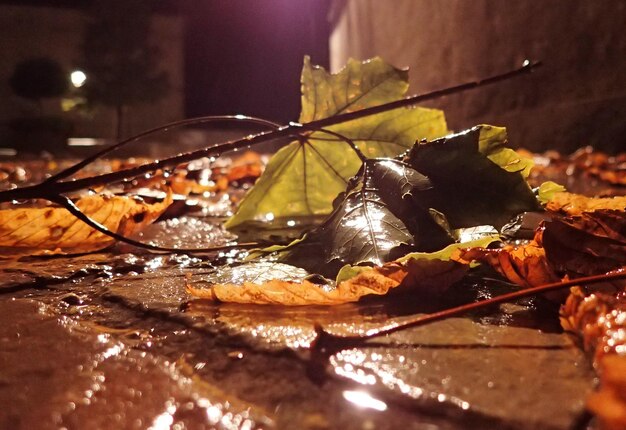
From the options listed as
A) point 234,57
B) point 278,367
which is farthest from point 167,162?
point 234,57

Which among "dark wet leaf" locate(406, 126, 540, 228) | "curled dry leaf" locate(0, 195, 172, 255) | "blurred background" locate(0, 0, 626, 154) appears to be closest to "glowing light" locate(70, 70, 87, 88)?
"blurred background" locate(0, 0, 626, 154)

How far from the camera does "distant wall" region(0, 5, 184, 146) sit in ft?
49.8

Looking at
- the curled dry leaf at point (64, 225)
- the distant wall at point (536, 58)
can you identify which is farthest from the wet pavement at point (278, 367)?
the distant wall at point (536, 58)

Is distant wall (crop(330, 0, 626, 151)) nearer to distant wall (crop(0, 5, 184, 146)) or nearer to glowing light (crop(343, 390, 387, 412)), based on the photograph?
glowing light (crop(343, 390, 387, 412))

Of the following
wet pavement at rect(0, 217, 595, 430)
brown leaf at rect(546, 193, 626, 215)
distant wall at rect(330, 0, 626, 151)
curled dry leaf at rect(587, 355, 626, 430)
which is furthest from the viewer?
distant wall at rect(330, 0, 626, 151)

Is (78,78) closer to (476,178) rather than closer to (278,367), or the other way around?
(476,178)

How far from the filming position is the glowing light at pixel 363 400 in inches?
21.6

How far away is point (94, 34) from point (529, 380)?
57.1 feet

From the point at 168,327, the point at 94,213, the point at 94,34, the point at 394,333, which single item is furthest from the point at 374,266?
the point at 94,34

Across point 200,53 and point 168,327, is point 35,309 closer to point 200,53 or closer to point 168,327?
point 168,327

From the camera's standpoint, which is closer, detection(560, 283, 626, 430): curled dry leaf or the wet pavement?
detection(560, 283, 626, 430): curled dry leaf

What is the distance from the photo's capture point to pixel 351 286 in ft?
2.73

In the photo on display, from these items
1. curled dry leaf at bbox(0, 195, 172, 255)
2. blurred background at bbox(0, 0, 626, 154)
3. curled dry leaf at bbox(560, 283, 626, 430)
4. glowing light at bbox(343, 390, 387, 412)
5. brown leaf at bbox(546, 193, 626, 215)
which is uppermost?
blurred background at bbox(0, 0, 626, 154)

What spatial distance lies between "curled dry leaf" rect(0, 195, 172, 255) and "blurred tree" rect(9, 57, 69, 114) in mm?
15506
